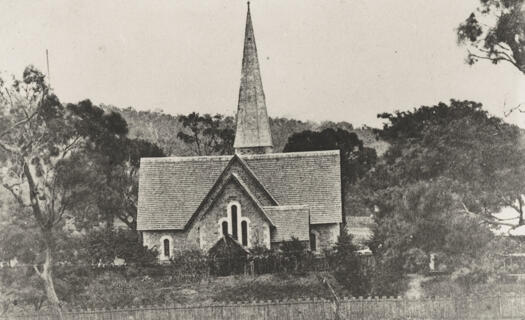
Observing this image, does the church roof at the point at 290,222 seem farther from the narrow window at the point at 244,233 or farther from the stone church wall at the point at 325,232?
the stone church wall at the point at 325,232

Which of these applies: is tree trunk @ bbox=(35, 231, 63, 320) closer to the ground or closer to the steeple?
the ground

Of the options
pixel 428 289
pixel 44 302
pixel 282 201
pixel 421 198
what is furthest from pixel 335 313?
pixel 282 201

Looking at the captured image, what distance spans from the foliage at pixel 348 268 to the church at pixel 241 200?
3.30 meters

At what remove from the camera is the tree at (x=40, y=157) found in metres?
35.6

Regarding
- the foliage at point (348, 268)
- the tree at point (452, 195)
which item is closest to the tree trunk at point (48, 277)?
the foliage at point (348, 268)

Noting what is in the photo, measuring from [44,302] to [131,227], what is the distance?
81.2 feet

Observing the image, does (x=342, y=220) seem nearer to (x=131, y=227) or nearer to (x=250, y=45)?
(x=250, y=45)

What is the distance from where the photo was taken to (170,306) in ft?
95.5

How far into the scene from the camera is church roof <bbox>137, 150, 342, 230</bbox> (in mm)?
47812

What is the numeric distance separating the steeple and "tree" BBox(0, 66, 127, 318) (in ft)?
45.8

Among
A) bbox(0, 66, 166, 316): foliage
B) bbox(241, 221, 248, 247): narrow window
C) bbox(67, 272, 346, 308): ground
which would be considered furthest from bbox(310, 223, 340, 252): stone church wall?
bbox(0, 66, 166, 316): foliage

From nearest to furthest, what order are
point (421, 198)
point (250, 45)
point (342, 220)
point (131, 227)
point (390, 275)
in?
point (421, 198) → point (390, 275) → point (342, 220) → point (250, 45) → point (131, 227)

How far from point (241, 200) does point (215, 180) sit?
129 inches

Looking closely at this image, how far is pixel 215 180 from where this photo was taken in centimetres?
4819
